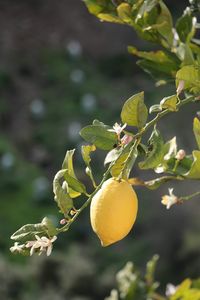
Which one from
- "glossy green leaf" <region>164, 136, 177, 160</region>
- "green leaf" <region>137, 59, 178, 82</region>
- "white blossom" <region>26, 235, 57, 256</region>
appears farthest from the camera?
"green leaf" <region>137, 59, 178, 82</region>

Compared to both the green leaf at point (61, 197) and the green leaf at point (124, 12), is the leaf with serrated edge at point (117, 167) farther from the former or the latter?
the green leaf at point (124, 12)

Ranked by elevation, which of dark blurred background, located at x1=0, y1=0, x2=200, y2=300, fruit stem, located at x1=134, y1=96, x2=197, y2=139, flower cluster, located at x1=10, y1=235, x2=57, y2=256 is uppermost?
fruit stem, located at x1=134, y1=96, x2=197, y2=139

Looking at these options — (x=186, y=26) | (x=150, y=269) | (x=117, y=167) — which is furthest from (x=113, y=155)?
(x=150, y=269)

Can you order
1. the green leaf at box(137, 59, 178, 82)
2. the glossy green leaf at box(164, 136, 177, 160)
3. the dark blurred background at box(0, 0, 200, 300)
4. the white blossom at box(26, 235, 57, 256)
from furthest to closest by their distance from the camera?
the dark blurred background at box(0, 0, 200, 300) < the green leaf at box(137, 59, 178, 82) < the glossy green leaf at box(164, 136, 177, 160) < the white blossom at box(26, 235, 57, 256)

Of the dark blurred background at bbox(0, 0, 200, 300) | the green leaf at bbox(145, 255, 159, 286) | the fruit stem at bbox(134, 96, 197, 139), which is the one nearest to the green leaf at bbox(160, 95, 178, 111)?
the fruit stem at bbox(134, 96, 197, 139)

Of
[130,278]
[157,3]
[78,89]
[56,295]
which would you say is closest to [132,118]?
[157,3]

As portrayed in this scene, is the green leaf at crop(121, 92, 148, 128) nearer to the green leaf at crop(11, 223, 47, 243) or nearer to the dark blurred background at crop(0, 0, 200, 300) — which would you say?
the green leaf at crop(11, 223, 47, 243)
